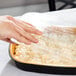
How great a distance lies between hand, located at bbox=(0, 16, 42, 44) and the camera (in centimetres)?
57

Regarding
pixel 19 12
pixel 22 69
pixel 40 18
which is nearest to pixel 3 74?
pixel 22 69

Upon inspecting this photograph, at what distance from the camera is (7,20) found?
58 centimetres

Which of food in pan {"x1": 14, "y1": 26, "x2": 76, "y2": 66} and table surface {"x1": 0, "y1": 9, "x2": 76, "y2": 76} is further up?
food in pan {"x1": 14, "y1": 26, "x2": 76, "y2": 66}

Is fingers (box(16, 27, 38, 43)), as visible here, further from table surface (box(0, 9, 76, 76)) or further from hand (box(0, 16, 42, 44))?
table surface (box(0, 9, 76, 76))

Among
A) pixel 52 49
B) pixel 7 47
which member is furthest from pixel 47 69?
pixel 7 47

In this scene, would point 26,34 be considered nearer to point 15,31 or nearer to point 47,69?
point 15,31

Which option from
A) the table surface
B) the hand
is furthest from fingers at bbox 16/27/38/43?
the table surface

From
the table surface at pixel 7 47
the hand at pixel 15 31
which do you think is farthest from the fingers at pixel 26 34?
the table surface at pixel 7 47

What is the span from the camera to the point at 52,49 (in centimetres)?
59

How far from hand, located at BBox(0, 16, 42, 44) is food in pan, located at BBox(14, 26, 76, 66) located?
0.04 meters

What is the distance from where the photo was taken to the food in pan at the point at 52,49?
1.76ft

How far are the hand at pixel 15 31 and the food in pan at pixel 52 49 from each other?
0.04 metres

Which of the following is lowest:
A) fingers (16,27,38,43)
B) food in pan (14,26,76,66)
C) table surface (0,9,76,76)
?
table surface (0,9,76,76)

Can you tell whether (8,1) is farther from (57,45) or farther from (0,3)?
(57,45)
